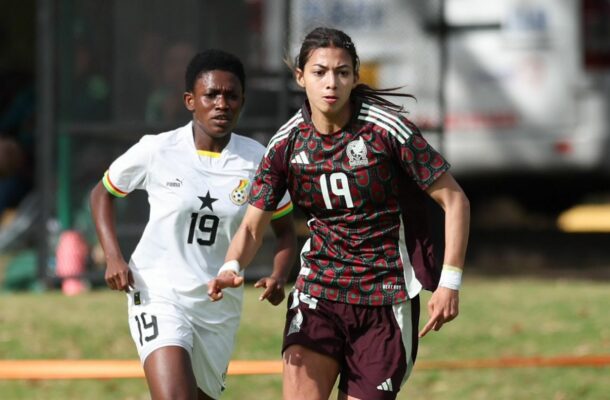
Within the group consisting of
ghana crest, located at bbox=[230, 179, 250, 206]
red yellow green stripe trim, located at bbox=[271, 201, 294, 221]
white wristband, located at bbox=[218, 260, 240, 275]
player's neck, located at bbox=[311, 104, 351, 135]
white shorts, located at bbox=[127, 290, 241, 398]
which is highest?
player's neck, located at bbox=[311, 104, 351, 135]

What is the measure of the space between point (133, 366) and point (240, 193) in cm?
253

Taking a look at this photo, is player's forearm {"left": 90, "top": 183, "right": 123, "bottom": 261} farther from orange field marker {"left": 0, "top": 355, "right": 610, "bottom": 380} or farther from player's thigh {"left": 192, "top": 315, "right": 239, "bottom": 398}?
orange field marker {"left": 0, "top": 355, "right": 610, "bottom": 380}

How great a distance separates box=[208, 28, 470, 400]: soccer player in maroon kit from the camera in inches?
221

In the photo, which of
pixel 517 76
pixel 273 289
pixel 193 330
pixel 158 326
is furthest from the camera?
pixel 517 76

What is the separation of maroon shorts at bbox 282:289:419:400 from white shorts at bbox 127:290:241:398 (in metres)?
0.52

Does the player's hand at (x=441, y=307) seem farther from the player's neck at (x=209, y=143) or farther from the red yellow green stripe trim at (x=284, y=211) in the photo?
the player's neck at (x=209, y=143)

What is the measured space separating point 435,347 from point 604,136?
228 inches

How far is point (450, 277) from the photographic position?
18.0 ft

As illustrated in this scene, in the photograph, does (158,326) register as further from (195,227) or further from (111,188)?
(111,188)

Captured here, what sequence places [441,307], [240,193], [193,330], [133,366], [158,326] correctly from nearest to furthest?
1. [441,307]
2. [158,326]
3. [193,330]
4. [240,193]
5. [133,366]

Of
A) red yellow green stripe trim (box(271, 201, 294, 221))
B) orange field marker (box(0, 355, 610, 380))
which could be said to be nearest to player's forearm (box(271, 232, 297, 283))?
red yellow green stripe trim (box(271, 201, 294, 221))

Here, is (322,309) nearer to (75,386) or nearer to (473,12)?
(75,386)

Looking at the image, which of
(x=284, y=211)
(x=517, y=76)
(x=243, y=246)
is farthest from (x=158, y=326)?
(x=517, y=76)

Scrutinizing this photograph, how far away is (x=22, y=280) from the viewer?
12.7 m
